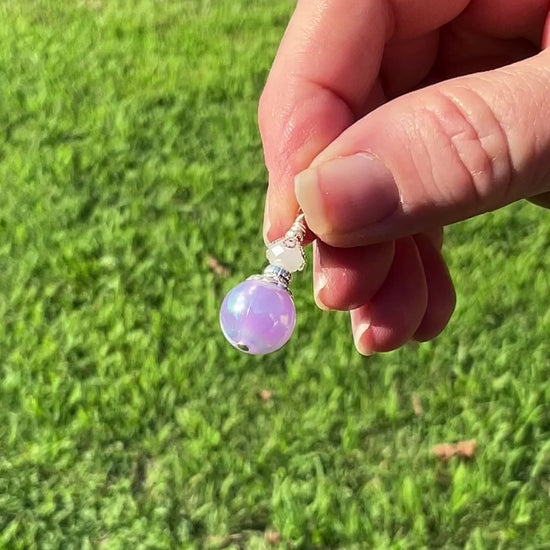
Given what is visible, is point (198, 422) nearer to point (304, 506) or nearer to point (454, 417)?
point (304, 506)

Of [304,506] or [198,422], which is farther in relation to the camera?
[198,422]

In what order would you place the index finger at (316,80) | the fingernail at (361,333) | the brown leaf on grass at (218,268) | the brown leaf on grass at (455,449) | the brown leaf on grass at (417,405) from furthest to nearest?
the brown leaf on grass at (218,268) → the brown leaf on grass at (417,405) → the brown leaf on grass at (455,449) → the fingernail at (361,333) → the index finger at (316,80)

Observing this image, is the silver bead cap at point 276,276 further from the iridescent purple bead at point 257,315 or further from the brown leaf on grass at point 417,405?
the brown leaf on grass at point 417,405

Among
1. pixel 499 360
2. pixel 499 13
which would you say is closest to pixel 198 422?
pixel 499 360

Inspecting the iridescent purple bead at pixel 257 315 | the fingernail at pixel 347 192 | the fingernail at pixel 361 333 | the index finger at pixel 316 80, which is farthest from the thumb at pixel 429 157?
the fingernail at pixel 361 333

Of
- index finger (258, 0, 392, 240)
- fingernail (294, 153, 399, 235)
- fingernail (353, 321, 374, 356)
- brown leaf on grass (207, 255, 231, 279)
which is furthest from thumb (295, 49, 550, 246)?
brown leaf on grass (207, 255, 231, 279)

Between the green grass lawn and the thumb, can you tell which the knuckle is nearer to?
the thumb
